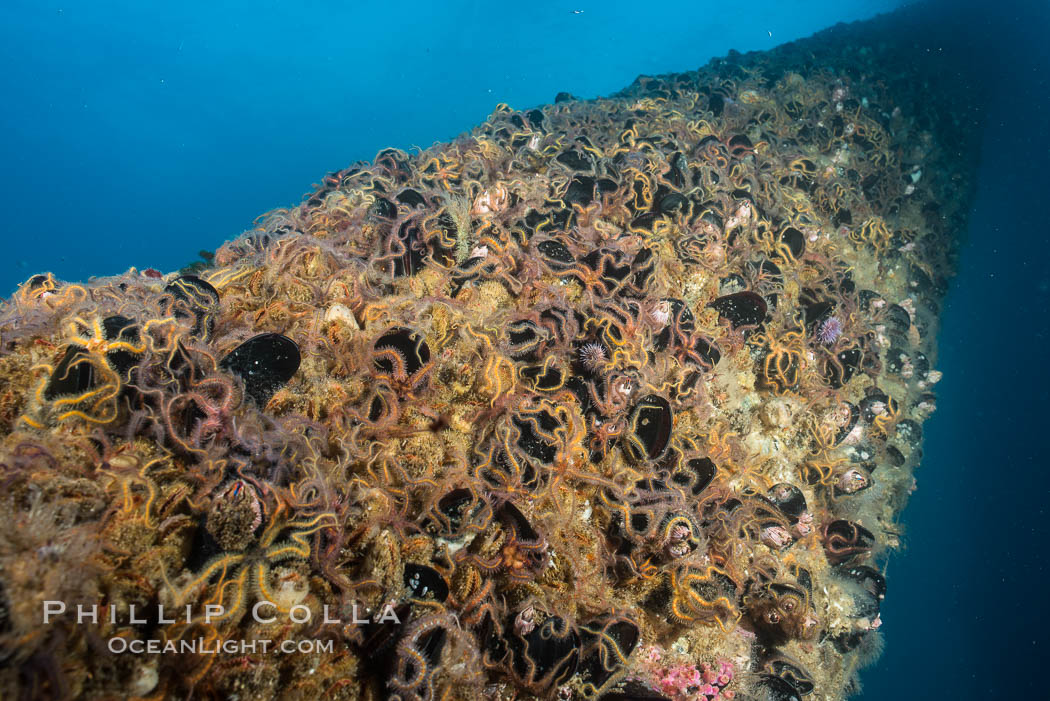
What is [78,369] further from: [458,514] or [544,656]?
[544,656]

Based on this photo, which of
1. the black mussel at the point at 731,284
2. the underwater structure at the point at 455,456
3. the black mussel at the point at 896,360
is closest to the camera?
the underwater structure at the point at 455,456

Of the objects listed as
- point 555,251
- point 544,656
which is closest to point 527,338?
point 555,251

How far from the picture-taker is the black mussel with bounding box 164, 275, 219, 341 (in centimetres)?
309

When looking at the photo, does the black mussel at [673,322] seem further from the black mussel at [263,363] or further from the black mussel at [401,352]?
the black mussel at [263,363]

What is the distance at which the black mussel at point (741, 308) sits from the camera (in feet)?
15.2

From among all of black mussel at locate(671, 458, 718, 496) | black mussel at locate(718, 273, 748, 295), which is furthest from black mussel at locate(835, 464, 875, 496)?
black mussel at locate(671, 458, 718, 496)

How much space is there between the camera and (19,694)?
5.06ft

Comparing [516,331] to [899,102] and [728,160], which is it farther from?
[899,102]

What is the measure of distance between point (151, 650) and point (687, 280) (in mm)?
4961

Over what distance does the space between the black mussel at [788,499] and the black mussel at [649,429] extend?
1967mm

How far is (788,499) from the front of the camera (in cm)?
453

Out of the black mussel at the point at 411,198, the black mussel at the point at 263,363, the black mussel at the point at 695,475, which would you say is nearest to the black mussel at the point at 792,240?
the black mussel at the point at 695,475

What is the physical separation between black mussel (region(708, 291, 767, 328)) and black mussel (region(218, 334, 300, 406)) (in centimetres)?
415

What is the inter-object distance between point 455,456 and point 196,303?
7.22ft
